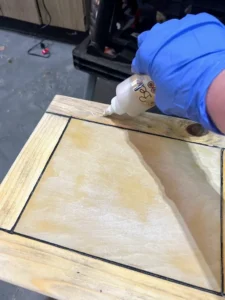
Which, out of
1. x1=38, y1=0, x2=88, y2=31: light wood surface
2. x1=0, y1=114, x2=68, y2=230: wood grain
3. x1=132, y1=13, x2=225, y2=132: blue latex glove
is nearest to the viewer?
x1=132, y1=13, x2=225, y2=132: blue latex glove

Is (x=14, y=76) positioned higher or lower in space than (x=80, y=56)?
lower

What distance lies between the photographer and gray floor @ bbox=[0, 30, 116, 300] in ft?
3.59

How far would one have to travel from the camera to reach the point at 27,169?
507mm

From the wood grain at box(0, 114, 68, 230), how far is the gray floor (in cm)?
50

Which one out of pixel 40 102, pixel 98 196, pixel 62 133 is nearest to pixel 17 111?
pixel 40 102

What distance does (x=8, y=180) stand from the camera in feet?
1.62

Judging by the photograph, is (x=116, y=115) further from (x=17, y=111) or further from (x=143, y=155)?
(x=17, y=111)

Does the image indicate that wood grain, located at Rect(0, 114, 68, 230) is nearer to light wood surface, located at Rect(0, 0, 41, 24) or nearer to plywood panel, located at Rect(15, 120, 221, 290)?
plywood panel, located at Rect(15, 120, 221, 290)

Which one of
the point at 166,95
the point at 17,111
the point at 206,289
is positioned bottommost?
the point at 17,111

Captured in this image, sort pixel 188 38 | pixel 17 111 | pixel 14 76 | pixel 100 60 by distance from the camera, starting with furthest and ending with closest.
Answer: pixel 14 76, pixel 17 111, pixel 100 60, pixel 188 38

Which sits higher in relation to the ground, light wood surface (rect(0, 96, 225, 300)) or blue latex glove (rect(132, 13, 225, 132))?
blue latex glove (rect(132, 13, 225, 132))

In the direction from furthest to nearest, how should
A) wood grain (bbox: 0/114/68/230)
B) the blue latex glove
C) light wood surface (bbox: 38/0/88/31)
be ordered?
light wood surface (bbox: 38/0/88/31) < wood grain (bbox: 0/114/68/230) < the blue latex glove

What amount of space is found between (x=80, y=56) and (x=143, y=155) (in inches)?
16.7

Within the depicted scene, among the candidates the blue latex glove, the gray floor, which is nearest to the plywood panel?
the blue latex glove
